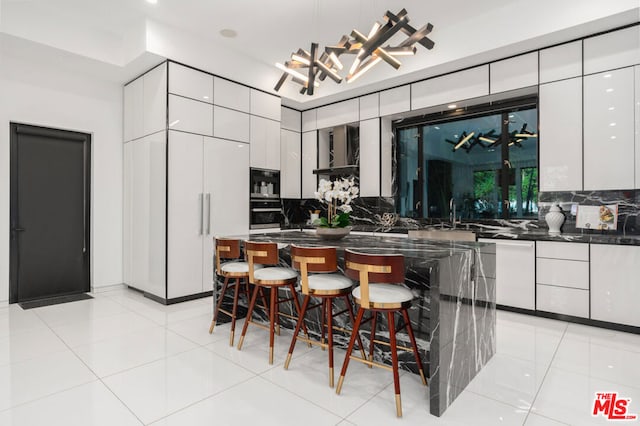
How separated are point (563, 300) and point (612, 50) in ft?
8.85

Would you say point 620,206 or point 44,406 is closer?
point 44,406

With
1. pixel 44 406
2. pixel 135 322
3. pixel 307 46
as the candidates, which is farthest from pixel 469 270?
pixel 307 46

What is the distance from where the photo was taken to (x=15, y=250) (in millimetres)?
4473

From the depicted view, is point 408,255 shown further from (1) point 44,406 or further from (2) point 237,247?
(1) point 44,406

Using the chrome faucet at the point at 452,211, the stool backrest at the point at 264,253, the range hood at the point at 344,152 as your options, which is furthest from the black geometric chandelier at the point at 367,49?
the chrome faucet at the point at 452,211

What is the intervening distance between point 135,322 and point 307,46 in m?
4.13

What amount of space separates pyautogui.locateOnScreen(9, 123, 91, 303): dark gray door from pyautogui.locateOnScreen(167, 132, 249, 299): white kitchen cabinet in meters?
1.56

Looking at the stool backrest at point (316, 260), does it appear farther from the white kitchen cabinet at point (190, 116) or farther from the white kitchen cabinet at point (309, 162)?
the white kitchen cabinet at point (309, 162)

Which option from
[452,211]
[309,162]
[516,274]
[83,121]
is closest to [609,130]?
A: [516,274]

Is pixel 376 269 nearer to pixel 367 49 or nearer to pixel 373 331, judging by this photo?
pixel 373 331

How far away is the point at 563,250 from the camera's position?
149 inches

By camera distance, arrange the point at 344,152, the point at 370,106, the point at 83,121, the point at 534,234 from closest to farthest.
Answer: the point at 534,234 < the point at 83,121 < the point at 370,106 < the point at 344,152

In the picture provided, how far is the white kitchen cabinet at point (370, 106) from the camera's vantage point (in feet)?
18.8

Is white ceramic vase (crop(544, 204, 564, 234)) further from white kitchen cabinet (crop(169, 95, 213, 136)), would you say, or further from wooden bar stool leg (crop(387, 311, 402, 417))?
white kitchen cabinet (crop(169, 95, 213, 136))
